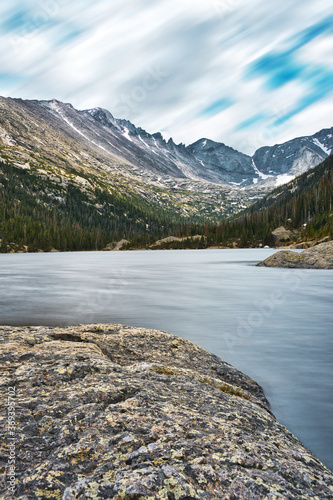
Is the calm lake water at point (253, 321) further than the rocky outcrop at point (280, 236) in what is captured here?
No

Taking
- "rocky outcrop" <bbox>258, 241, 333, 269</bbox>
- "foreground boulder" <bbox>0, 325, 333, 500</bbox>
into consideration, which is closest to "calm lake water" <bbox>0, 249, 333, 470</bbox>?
"foreground boulder" <bbox>0, 325, 333, 500</bbox>

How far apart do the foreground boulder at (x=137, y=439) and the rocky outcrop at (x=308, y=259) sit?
4895cm

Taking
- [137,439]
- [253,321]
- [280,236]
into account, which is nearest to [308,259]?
[253,321]

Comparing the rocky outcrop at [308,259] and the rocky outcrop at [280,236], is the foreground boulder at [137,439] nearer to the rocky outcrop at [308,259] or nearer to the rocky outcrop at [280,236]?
the rocky outcrop at [308,259]

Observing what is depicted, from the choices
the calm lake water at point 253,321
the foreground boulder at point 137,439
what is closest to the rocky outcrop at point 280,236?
the calm lake water at point 253,321

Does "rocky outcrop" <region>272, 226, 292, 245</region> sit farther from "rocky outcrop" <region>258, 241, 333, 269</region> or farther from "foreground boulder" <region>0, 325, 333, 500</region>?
"foreground boulder" <region>0, 325, 333, 500</region>

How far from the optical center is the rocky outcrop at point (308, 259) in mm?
50375

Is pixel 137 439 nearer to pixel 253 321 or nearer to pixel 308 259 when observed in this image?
pixel 253 321

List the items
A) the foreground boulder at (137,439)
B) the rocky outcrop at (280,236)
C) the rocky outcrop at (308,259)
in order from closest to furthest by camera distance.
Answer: the foreground boulder at (137,439)
the rocky outcrop at (308,259)
the rocky outcrop at (280,236)

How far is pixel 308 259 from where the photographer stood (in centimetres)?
5169

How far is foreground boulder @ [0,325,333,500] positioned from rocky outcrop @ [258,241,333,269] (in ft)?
161

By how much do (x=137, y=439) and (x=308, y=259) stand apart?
5288cm

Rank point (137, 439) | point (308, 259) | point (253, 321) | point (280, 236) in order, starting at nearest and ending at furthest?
1. point (137, 439)
2. point (253, 321)
3. point (308, 259)
4. point (280, 236)

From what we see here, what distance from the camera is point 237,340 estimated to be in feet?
45.9
